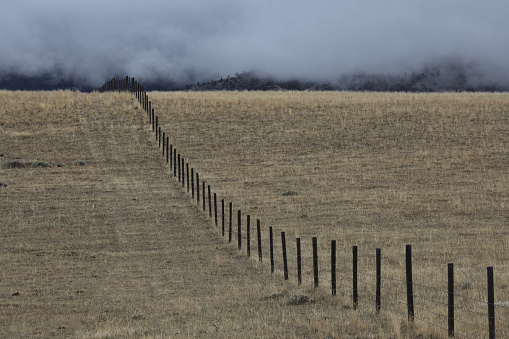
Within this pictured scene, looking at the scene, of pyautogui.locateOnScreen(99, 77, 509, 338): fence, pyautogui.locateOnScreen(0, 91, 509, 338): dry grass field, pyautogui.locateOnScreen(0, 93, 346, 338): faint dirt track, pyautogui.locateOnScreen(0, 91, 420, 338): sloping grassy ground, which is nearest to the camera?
pyautogui.locateOnScreen(99, 77, 509, 338): fence

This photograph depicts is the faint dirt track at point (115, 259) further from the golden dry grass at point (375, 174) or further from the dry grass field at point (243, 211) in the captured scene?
the golden dry grass at point (375, 174)

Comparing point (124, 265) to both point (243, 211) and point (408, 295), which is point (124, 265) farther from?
point (408, 295)

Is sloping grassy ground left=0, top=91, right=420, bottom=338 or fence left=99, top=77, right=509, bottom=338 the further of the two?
sloping grassy ground left=0, top=91, right=420, bottom=338

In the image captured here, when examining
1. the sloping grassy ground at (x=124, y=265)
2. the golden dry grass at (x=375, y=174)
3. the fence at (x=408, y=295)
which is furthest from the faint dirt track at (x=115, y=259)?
the golden dry grass at (x=375, y=174)

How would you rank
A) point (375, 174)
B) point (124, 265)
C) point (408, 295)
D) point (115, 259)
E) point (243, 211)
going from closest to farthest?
point (408, 295) < point (124, 265) < point (115, 259) < point (243, 211) < point (375, 174)

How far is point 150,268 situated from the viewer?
63.3 ft

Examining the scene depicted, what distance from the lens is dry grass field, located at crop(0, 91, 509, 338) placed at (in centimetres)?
1351

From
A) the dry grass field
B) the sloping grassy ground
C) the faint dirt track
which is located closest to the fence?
the dry grass field

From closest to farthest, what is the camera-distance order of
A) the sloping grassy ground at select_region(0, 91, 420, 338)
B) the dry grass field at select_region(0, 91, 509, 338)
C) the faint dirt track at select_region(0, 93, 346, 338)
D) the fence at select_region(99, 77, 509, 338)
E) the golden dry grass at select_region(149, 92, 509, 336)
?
the fence at select_region(99, 77, 509, 338) → the sloping grassy ground at select_region(0, 91, 420, 338) → the faint dirt track at select_region(0, 93, 346, 338) → the dry grass field at select_region(0, 91, 509, 338) → the golden dry grass at select_region(149, 92, 509, 336)

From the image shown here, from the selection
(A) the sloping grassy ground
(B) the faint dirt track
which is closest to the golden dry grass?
(A) the sloping grassy ground

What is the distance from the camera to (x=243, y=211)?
94.9 ft

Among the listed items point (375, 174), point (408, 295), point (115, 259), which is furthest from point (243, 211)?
point (408, 295)

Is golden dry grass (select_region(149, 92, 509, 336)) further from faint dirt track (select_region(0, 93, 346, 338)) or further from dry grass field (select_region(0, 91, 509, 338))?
faint dirt track (select_region(0, 93, 346, 338))

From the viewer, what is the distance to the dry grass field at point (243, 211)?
532 inches
